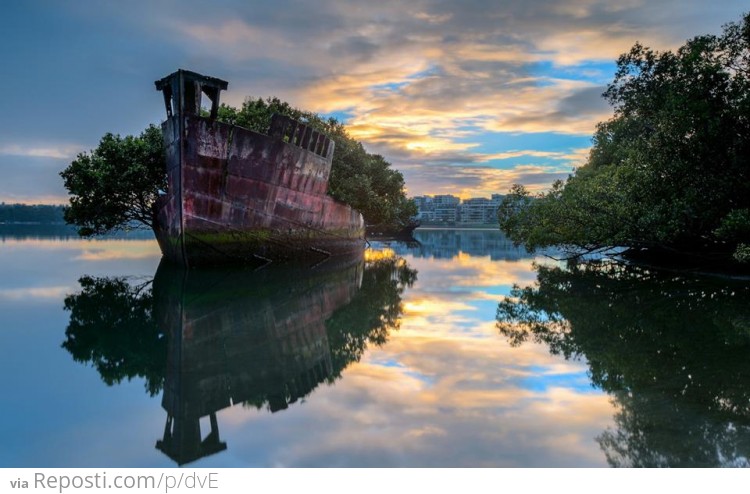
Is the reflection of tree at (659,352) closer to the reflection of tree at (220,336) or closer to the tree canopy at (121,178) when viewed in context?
the reflection of tree at (220,336)

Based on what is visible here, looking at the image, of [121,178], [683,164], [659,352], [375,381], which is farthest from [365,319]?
[121,178]

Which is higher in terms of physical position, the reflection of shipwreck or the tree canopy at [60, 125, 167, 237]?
the tree canopy at [60, 125, 167, 237]

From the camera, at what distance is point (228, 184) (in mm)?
20078

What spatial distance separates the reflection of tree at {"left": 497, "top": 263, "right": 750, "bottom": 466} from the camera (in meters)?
4.73

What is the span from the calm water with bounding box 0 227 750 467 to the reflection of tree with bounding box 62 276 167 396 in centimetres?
5

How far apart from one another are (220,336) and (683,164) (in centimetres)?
1339

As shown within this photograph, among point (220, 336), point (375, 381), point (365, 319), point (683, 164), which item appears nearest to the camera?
point (375, 381)

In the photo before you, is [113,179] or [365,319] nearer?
[365,319]

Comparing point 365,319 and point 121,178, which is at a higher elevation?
point 121,178

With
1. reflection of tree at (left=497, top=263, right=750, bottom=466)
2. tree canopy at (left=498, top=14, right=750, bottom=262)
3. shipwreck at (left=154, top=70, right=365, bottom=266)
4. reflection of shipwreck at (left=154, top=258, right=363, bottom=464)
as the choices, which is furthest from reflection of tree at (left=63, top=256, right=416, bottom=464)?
tree canopy at (left=498, top=14, right=750, bottom=262)

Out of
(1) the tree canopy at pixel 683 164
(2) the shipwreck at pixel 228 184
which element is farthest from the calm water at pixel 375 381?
(2) the shipwreck at pixel 228 184

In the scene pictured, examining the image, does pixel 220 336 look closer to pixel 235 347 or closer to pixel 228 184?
pixel 235 347

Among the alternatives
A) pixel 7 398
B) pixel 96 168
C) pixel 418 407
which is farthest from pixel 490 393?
pixel 96 168

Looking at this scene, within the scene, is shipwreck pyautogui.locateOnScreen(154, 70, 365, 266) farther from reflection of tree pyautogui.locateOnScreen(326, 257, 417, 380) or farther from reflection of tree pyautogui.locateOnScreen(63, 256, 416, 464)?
reflection of tree pyautogui.locateOnScreen(326, 257, 417, 380)
